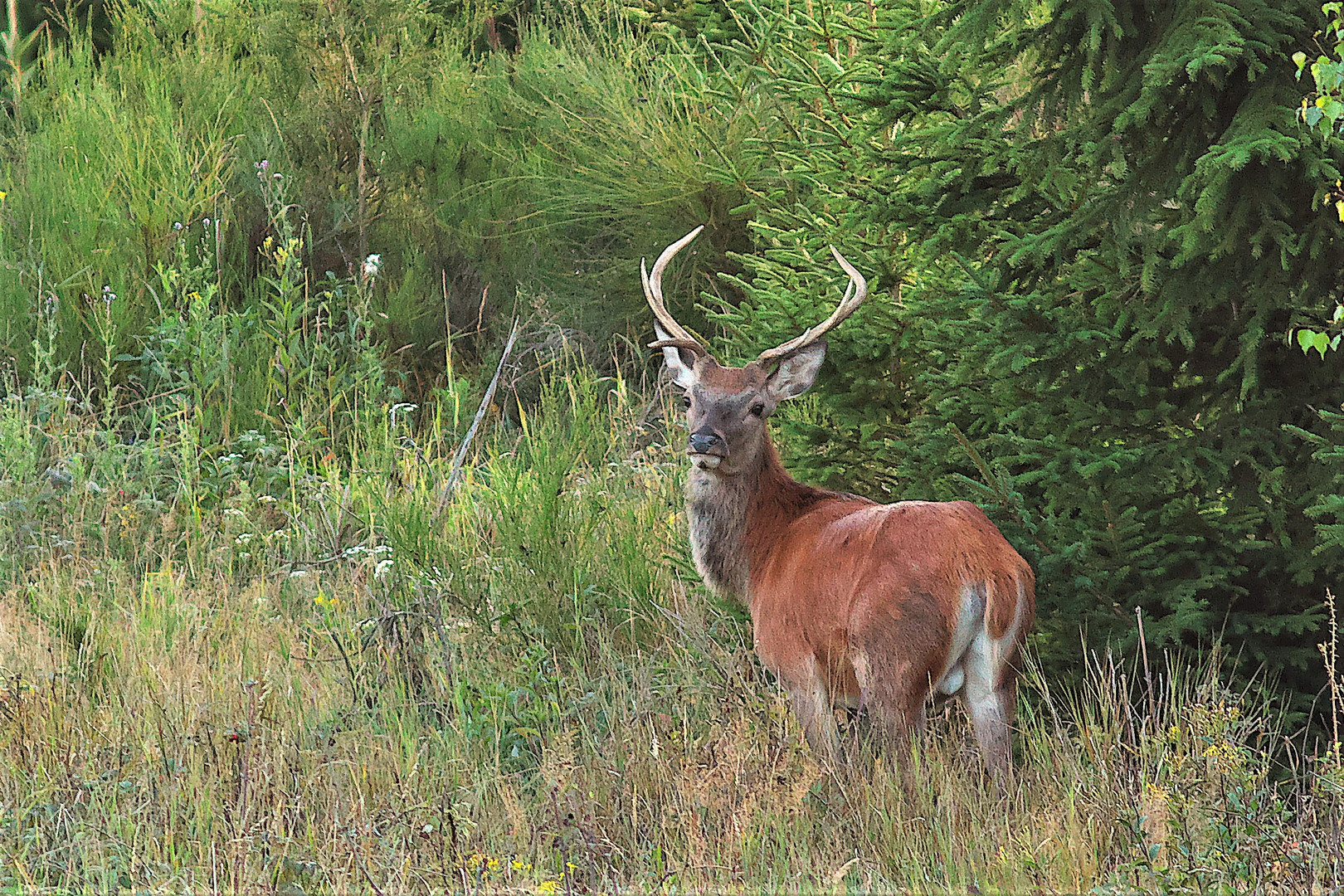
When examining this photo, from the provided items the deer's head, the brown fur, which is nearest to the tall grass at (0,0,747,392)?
the deer's head

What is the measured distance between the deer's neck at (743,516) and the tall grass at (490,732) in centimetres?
30

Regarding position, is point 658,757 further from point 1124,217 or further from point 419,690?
point 1124,217

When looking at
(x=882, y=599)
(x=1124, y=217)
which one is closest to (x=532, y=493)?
(x=882, y=599)

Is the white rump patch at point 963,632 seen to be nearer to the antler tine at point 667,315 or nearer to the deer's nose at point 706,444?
the deer's nose at point 706,444

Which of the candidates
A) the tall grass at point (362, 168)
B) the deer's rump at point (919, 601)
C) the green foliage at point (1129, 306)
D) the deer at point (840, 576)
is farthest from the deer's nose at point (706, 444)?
the tall grass at point (362, 168)

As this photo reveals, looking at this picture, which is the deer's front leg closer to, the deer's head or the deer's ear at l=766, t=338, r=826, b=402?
the deer's head

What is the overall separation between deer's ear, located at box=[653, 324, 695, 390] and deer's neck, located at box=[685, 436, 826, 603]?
0.31 metres

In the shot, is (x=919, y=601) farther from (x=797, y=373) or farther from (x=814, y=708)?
(x=797, y=373)

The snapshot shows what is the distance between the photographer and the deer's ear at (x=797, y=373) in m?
4.93

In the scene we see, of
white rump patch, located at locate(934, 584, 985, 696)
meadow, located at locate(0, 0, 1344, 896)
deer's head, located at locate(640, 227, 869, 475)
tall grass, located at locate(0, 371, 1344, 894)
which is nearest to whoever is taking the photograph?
tall grass, located at locate(0, 371, 1344, 894)

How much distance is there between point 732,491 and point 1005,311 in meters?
1.08

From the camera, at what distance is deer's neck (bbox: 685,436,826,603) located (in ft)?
16.3

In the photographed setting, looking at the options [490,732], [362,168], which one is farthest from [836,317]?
[362,168]

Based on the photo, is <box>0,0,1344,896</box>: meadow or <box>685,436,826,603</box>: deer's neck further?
<box>685,436,826,603</box>: deer's neck
